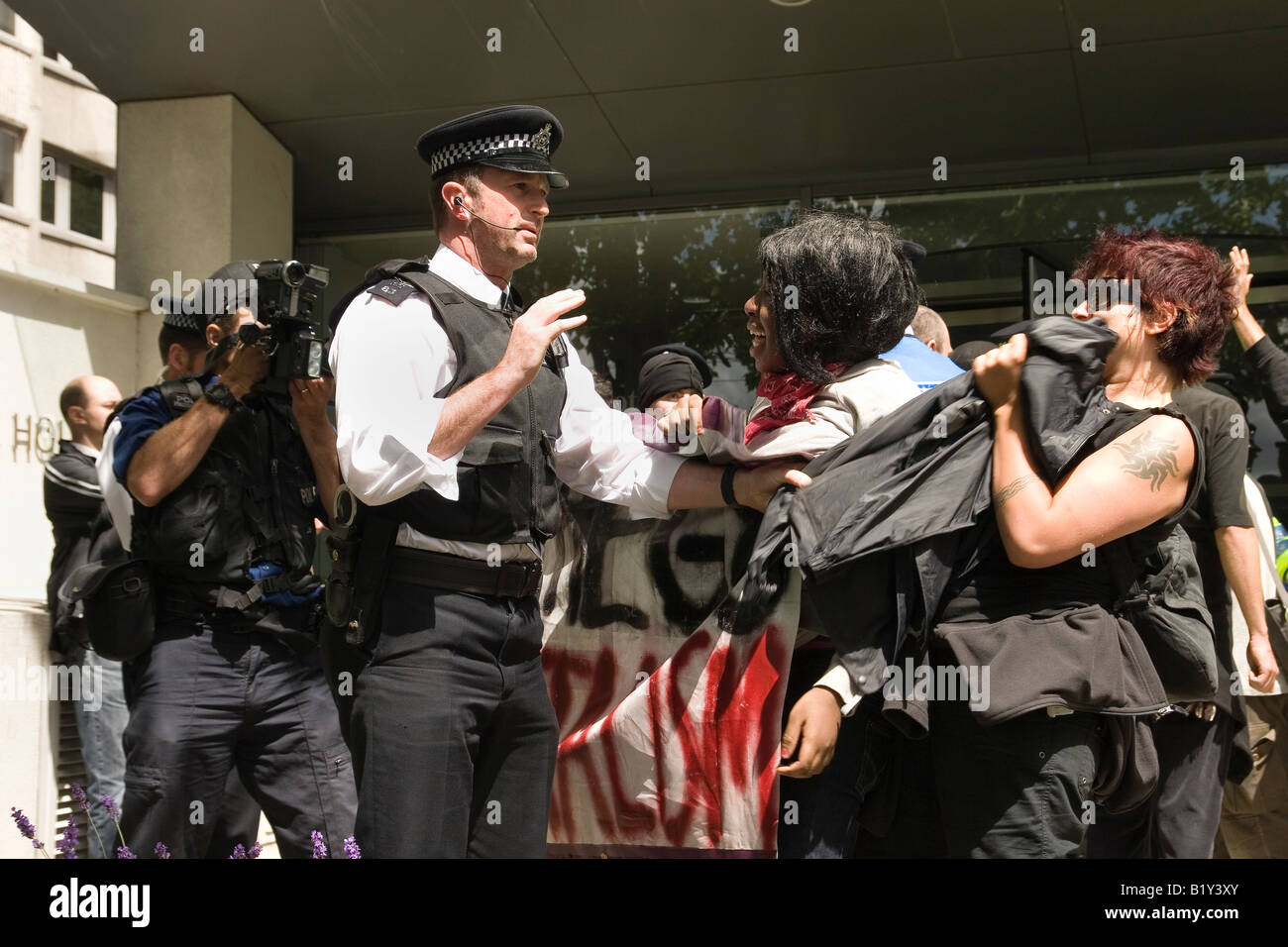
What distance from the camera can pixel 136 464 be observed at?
363 cm

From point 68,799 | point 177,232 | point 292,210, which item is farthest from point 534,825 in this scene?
point 292,210

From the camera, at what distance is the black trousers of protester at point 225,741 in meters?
3.56

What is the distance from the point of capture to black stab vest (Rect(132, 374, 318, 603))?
12.0ft

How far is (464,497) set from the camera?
270 centimetres

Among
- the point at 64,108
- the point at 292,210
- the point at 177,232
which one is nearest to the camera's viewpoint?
the point at 177,232

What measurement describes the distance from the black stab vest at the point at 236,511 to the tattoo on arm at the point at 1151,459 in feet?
7.62

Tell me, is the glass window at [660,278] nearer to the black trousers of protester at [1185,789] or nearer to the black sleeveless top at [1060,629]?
the black trousers of protester at [1185,789]

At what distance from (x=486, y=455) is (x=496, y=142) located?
77cm

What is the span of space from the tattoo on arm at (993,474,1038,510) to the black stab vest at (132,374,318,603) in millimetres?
2143

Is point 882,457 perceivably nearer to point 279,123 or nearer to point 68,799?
point 68,799

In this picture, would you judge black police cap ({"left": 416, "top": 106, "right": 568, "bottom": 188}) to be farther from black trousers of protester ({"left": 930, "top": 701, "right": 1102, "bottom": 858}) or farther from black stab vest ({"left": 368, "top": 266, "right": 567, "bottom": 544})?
black trousers of protester ({"left": 930, "top": 701, "right": 1102, "bottom": 858})

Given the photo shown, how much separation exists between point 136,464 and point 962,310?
462 cm

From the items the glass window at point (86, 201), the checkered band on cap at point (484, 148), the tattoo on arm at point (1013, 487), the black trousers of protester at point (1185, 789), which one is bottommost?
the black trousers of protester at point (1185, 789)

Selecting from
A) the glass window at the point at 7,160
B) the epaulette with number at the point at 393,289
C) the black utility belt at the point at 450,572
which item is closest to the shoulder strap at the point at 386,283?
the epaulette with number at the point at 393,289
